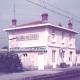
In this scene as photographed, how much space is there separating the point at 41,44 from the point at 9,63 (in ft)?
22.0

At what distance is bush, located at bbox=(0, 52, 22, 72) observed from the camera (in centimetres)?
3051

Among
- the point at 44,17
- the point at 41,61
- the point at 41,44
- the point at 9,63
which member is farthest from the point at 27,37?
the point at 9,63

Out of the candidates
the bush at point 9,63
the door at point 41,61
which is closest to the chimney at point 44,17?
the door at point 41,61

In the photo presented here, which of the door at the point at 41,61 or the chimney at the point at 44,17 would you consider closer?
the door at the point at 41,61

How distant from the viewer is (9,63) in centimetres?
3120

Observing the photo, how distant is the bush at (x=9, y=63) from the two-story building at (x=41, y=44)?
3.33 meters

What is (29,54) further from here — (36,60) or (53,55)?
(53,55)

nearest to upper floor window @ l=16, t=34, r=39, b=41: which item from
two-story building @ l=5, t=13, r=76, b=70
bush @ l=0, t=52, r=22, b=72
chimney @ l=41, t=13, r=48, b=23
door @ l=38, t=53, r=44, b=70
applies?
two-story building @ l=5, t=13, r=76, b=70

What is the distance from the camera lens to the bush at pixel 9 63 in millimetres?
30506

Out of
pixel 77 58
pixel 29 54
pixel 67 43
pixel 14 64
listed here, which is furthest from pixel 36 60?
pixel 77 58

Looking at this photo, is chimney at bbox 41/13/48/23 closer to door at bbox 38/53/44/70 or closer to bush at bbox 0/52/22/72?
door at bbox 38/53/44/70

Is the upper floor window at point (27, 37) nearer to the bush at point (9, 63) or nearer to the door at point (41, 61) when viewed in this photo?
the door at point (41, 61)

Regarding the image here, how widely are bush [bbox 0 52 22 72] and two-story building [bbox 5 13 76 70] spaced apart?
3334mm

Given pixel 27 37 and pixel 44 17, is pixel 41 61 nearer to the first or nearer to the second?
pixel 27 37
